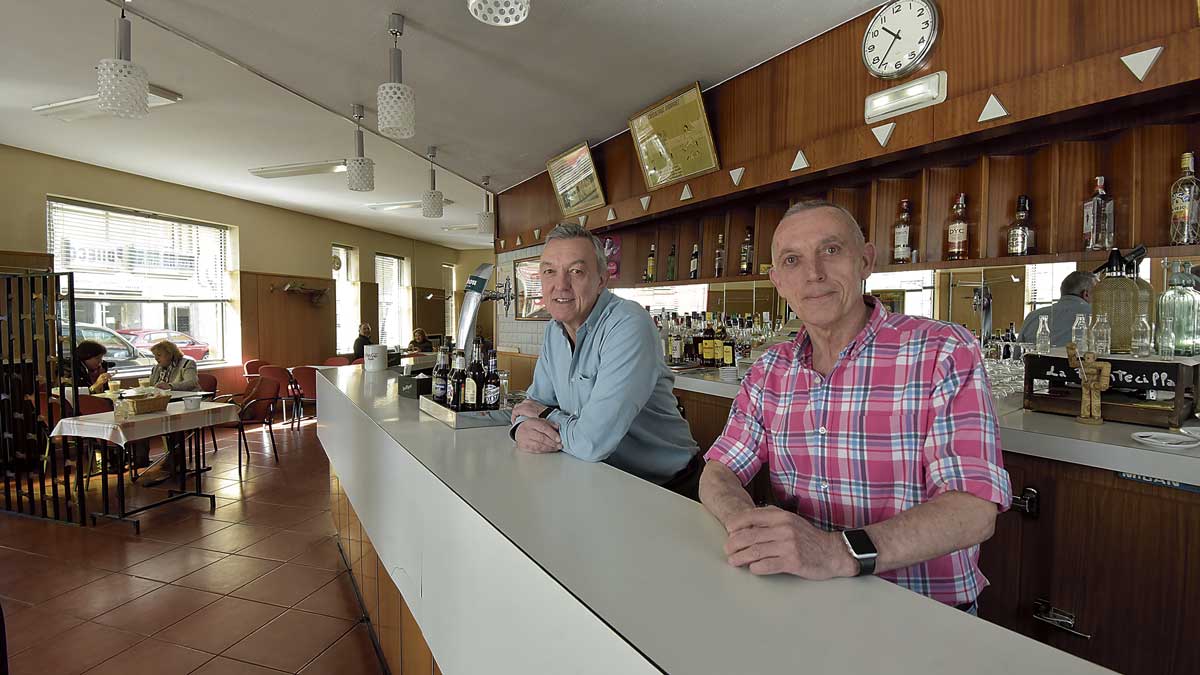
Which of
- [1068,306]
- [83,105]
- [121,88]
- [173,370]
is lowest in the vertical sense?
[173,370]

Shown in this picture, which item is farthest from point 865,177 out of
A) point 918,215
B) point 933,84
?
point 933,84

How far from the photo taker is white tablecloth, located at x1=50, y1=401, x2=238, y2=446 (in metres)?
4.19

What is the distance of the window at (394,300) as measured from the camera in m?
12.4

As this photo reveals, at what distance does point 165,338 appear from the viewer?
7801mm

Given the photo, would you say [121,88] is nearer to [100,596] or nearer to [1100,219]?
[100,596]

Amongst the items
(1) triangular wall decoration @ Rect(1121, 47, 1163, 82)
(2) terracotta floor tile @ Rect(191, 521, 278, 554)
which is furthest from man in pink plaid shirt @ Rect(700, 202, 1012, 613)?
(2) terracotta floor tile @ Rect(191, 521, 278, 554)

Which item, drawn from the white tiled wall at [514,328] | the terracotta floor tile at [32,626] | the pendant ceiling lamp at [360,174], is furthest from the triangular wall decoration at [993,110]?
the white tiled wall at [514,328]

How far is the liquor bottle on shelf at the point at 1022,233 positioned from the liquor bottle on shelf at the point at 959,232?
0.76ft

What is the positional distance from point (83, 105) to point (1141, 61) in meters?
6.48

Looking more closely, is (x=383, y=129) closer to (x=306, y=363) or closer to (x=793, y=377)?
(x=793, y=377)

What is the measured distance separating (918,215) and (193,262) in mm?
8955

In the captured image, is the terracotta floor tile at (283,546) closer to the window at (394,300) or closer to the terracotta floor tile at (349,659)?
the terracotta floor tile at (349,659)

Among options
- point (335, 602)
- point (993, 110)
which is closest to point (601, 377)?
point (993, 110)

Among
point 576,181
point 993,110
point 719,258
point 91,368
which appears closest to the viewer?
point 993,110
